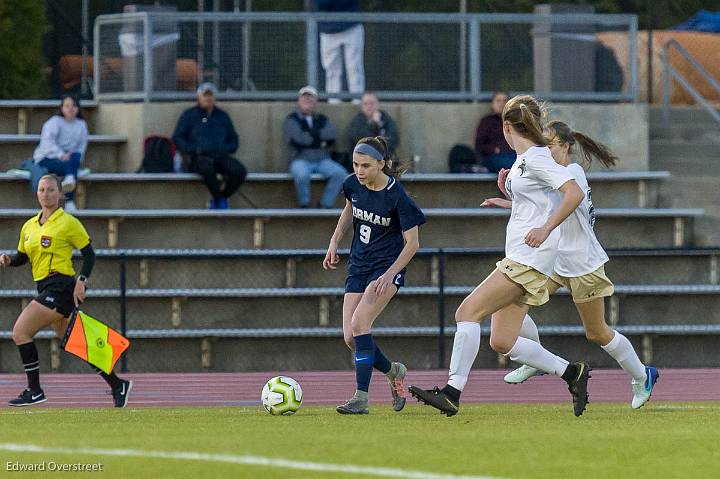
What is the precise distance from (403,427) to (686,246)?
10.0 metres

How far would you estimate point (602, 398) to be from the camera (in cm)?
1334

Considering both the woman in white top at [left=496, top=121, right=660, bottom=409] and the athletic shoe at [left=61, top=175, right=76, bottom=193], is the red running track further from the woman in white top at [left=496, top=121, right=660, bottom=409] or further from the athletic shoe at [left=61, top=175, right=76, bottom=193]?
the athletic shoe at [left=61, top=175, right=76, bottom=193]

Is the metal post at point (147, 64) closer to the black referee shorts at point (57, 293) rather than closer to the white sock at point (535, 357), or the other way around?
the black referee shorts at point (57, 293)

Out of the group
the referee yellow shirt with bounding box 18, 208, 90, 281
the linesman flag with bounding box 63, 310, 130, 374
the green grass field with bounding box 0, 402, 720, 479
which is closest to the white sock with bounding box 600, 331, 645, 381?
the green grass field with bounding box 0, 402, 720, 479

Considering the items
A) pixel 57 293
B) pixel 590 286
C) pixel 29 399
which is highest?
pixel 590 286

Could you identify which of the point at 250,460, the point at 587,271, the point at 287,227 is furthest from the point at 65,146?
the point at 250,460

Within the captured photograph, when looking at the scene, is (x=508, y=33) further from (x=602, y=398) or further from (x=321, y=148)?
(x=602, y=398)

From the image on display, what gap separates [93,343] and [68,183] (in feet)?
19.1

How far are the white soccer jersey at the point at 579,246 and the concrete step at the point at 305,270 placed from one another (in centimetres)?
629

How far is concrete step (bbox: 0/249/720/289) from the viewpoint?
17.5m

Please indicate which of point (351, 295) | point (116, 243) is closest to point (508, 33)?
point (116, 243)

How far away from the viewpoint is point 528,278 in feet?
31.9

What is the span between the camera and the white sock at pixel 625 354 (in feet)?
35.5

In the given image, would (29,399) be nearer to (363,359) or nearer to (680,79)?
(363,359)
